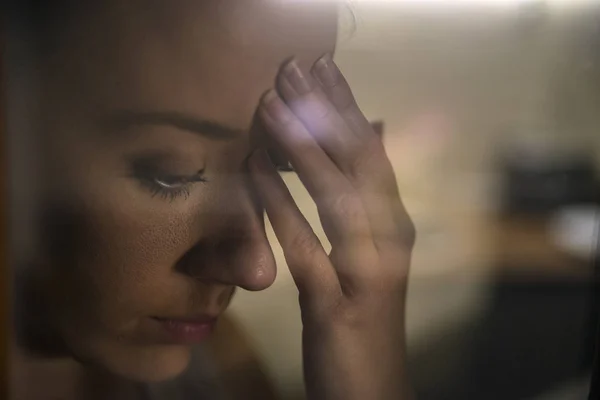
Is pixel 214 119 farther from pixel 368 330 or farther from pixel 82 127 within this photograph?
pixel 368 330

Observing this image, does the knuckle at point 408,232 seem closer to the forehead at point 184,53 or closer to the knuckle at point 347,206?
the knuckle at point 347,206

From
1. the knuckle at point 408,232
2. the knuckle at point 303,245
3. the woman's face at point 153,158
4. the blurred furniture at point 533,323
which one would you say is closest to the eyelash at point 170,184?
the woman's face at point 153,158

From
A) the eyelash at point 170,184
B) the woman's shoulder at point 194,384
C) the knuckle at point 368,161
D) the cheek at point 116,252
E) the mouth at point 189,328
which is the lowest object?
the woman's shoulder at point 194,384

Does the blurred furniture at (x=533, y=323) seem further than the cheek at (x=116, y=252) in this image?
Yes

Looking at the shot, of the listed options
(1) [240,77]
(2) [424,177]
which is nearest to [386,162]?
(2) [424,177]

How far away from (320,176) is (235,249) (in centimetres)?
10

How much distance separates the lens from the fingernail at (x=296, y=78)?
502mm

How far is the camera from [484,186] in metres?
0.57

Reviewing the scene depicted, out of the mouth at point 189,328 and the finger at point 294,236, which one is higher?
the finger at point 294,236

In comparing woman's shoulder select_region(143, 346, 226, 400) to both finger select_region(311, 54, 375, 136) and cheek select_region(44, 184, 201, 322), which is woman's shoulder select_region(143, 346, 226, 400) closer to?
cheek select_region(44, 184, 201, 322)

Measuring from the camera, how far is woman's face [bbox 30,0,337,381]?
18.7 inches

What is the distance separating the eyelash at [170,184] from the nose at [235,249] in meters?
0.04

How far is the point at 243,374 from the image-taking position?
56 cm

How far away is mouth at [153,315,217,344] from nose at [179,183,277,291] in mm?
43
